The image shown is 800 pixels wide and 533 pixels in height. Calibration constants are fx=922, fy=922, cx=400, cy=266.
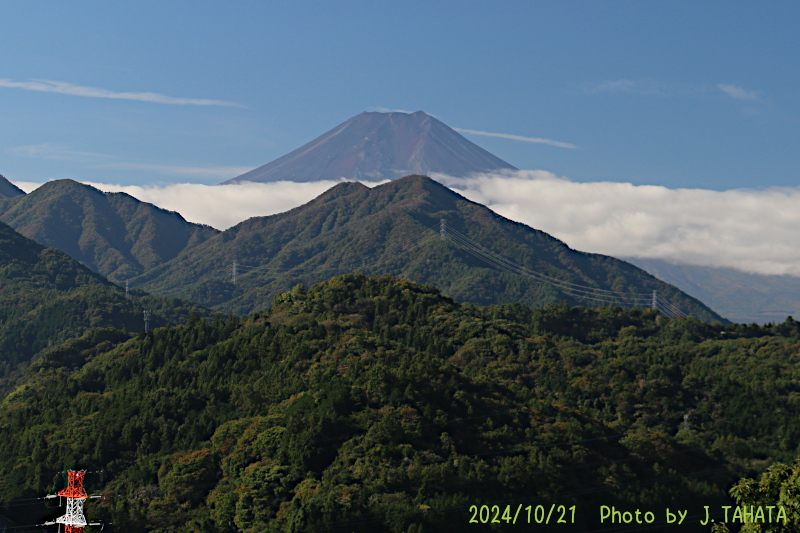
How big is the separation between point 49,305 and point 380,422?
103 metres

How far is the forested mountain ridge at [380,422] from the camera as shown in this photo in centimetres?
6094

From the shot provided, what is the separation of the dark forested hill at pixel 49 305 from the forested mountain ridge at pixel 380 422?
115ft

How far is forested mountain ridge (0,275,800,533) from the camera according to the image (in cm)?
6094

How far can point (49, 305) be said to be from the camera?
152875mm

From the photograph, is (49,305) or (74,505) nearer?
(74,505)

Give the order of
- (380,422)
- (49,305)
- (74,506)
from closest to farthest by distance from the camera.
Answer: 1. (74,506)
2. (380,422)
3. (49,305)

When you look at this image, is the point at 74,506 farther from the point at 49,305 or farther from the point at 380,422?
the point at 49,305

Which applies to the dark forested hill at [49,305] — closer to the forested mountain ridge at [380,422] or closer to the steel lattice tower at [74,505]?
the forested mountain ridge at [380,422]

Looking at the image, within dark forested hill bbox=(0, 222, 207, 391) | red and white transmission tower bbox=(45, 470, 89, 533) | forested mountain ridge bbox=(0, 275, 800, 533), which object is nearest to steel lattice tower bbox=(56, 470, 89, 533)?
red and white transmission tower bbox=(45, 470, 89, 533)

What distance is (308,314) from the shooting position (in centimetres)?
10194

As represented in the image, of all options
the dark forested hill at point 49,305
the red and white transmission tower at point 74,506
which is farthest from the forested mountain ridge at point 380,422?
the red and white transmission tower at point 74,506

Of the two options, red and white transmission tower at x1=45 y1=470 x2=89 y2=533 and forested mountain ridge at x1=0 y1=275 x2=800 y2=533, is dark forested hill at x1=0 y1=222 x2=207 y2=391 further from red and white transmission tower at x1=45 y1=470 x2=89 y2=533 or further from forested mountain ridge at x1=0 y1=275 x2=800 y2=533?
red and white transmission tower at x1=45 y1=470 x2=89 y2=533

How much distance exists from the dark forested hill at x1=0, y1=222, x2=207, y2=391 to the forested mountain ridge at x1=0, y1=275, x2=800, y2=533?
35.2m

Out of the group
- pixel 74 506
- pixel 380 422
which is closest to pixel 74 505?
pixel 74 506
